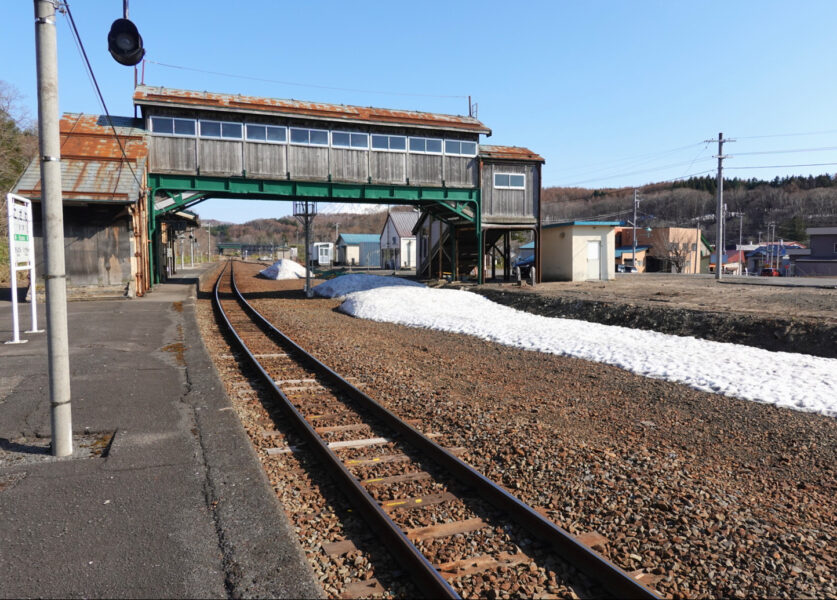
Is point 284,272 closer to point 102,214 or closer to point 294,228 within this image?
point 102,214

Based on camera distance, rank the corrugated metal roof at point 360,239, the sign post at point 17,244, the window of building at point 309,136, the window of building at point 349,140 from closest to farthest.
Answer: the sign post at point 17,244
the window of building at point 309,136
the window of building at point 349,140
the corrugated metal roof at point 360,239

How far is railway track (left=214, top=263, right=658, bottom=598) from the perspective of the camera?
334 cm

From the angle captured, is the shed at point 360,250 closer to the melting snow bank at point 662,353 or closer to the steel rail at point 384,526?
the melting snow bank at point 662,353

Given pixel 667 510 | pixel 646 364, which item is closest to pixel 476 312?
pixel 646 364

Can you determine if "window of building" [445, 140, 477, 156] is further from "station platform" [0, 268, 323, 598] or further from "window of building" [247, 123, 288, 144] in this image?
"station platform" [0, 268, 323, 598]

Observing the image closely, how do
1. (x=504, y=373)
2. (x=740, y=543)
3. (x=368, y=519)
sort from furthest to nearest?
(x=504, y=373), (x=368, y=519), (x=740, y=543)

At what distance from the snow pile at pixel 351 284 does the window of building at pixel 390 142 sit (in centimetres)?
577

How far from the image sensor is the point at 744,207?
410 feet

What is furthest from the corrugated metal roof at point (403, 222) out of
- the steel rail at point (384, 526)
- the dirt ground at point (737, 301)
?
the steel rail at point (384, 526)

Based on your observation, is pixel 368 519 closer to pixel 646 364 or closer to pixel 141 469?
pixel 141 469

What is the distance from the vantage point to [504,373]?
9242 millimetres

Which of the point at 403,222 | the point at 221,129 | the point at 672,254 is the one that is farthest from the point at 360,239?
the point at 221,129

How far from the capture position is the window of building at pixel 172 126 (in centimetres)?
2142

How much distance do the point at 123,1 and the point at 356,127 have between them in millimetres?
16358
